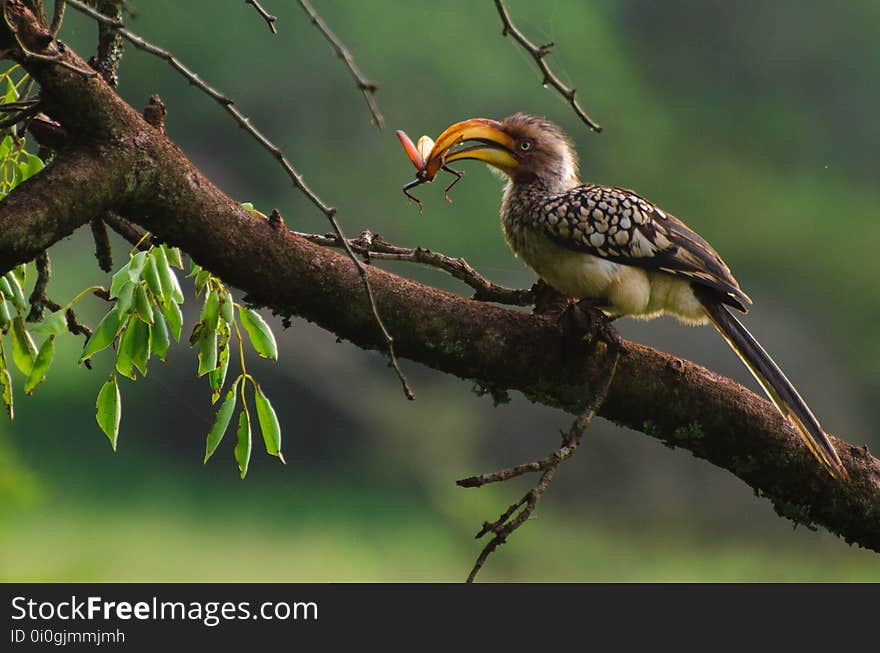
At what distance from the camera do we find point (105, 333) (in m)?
1.35

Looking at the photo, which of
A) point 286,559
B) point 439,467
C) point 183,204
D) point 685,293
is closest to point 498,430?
point 439,467

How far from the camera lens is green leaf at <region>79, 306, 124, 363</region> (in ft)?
4.40

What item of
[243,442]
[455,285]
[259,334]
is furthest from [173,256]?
[455,285]

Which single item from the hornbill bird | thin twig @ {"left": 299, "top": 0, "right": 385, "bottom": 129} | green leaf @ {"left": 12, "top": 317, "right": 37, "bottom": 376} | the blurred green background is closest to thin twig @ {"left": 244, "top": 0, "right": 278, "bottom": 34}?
thin twig @ {"left": 299, "top": 0, "right": 385, "bottom": 129}

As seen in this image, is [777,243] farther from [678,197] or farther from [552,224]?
[552,224]

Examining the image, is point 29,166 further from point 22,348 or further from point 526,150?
point 526,150

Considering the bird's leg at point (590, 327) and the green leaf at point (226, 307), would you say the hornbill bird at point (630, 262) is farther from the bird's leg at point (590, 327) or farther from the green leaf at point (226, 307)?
the green leaf at point (226, 307)

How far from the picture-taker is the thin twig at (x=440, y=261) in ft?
5.16

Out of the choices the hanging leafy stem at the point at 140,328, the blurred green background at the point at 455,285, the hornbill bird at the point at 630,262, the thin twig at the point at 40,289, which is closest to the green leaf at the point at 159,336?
Result: the hanging leafy stem at the point at 140,328

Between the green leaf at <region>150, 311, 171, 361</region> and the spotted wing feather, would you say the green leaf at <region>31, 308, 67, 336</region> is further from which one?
the spotted wing feather

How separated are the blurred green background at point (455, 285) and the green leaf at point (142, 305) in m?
3.26

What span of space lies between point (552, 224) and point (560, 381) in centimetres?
26

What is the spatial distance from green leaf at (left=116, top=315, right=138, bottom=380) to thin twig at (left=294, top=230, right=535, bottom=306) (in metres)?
0.28

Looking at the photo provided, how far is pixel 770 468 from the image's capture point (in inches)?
63.0
